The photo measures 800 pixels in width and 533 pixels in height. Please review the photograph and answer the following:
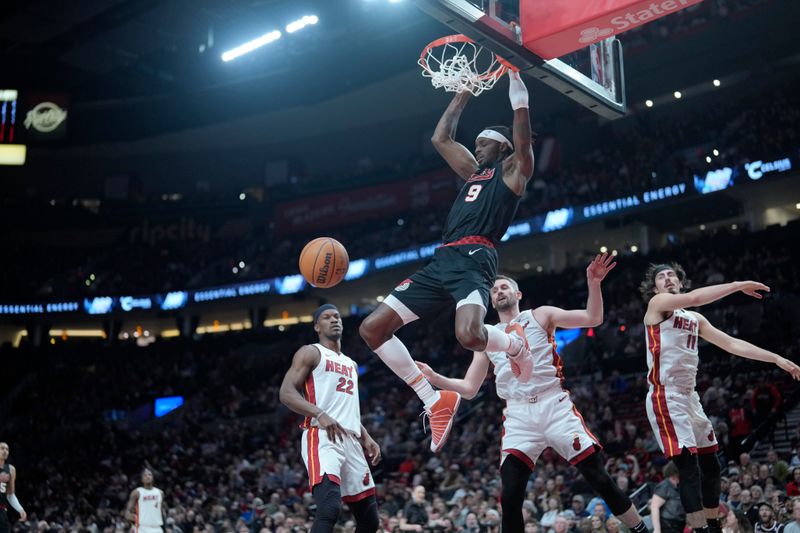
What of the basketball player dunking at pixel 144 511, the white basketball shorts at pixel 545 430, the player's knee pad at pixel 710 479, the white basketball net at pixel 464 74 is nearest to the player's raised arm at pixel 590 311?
the white basketball shorts at pixel 545 430

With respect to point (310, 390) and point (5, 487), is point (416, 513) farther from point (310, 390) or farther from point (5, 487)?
point (310, 390)

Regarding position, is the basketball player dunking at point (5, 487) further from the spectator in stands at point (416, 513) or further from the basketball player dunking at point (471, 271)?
the basketball player dunking at point (471, 271)

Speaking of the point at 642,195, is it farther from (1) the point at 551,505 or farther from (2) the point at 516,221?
(1) the point at 551,505

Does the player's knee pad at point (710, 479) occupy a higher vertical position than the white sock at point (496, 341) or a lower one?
lower

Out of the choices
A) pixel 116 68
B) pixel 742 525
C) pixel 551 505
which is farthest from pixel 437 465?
pixel 116 68

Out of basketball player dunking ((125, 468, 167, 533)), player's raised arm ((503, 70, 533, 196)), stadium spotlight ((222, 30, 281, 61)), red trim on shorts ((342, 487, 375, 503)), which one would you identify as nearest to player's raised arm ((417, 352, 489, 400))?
red trim on shorts ((342, 487, 375, 503))

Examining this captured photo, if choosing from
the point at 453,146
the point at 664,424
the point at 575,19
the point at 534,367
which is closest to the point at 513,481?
the point at 534,367

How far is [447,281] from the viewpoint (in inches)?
248

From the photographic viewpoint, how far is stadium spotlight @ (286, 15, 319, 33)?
1069 inches

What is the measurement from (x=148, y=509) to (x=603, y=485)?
29.5ft

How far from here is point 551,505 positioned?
1242 cm

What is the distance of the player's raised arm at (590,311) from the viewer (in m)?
6.62

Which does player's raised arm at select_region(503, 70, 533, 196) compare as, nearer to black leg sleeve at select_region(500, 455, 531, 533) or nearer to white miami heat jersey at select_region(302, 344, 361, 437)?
black leg sleeve at select_region(500, 455, 531, 533)

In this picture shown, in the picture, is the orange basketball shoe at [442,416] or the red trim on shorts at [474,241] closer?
the red trim on shorts at [474,241]
